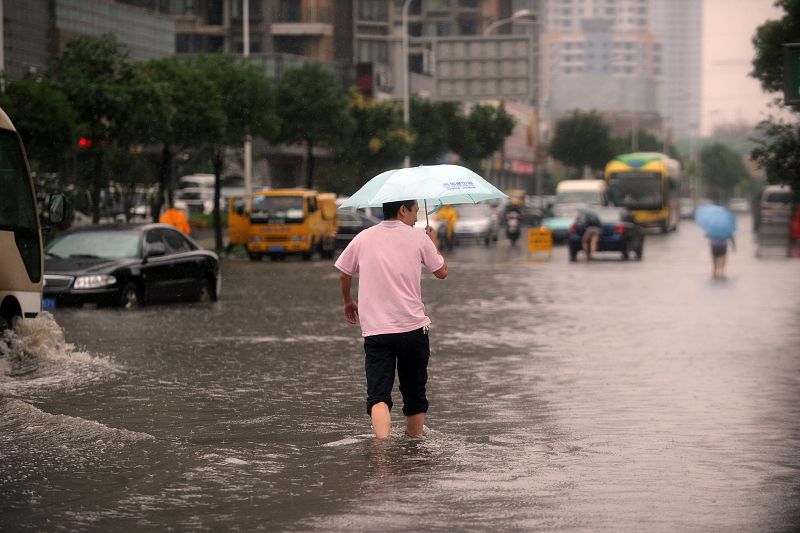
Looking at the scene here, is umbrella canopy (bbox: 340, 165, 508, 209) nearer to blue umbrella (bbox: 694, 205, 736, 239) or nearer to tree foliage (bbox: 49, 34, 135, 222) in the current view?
blue umbrella (bbox: 694, 205, 736, 239)

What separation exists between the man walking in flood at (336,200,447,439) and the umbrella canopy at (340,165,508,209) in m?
0.09

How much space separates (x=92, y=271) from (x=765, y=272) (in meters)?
18.9

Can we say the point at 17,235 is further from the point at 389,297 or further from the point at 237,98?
the point at 237,98

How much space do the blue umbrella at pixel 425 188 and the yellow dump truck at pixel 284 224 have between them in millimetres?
34313

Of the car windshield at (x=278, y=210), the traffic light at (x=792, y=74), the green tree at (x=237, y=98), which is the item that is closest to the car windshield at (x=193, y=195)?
the green tree at (x=237, y=98)

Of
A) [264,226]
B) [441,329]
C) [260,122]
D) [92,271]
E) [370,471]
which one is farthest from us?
[260,122]

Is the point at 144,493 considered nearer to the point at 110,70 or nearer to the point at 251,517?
the point at 251,517

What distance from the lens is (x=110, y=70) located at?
3634 centimetres

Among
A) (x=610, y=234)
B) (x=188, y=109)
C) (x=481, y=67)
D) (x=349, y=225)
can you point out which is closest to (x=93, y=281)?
(x=188, y=109)

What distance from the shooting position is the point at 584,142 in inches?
5172

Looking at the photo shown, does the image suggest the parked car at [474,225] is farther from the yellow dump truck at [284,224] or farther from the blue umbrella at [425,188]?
the blue umbrella at [425,188]

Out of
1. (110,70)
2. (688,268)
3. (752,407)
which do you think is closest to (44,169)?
(110,70)

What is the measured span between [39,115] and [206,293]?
7.38m

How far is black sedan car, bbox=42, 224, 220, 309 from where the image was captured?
22.1 m
